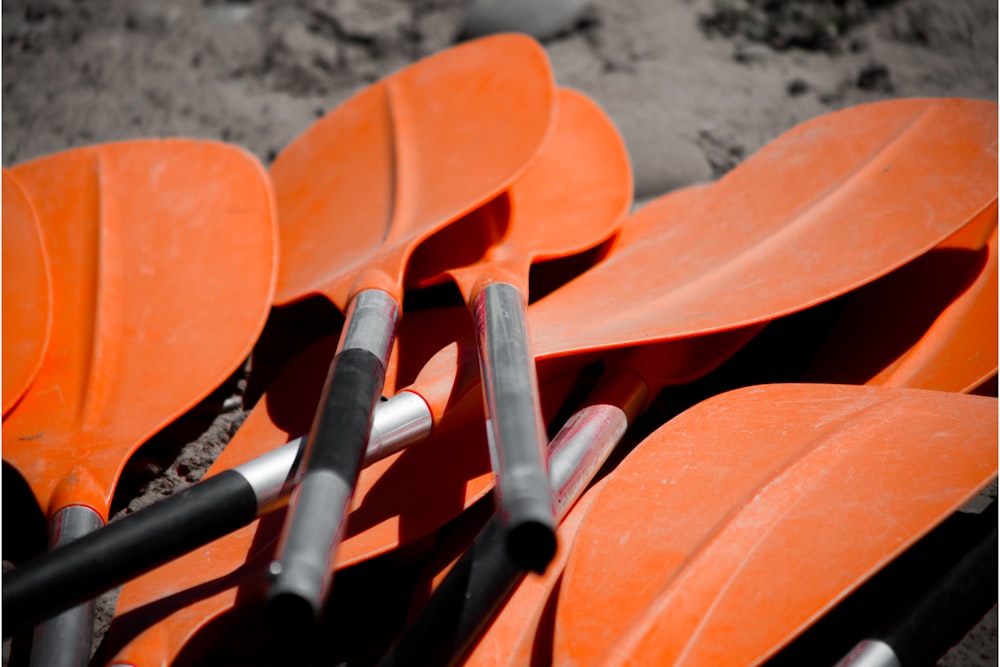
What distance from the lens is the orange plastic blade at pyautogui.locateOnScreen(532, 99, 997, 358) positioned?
122cm

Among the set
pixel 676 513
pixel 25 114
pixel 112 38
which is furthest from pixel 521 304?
pixel 112 38

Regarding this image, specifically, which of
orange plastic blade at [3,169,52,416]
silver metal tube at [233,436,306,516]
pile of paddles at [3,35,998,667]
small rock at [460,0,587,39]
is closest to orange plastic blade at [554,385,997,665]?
pile of paddles at [3,35,998,667]

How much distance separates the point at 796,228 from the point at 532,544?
0.94 meters

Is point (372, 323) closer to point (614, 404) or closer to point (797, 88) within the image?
point (614, 404)

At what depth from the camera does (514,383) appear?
88 centimetres

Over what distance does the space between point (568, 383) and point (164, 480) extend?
0.66 m

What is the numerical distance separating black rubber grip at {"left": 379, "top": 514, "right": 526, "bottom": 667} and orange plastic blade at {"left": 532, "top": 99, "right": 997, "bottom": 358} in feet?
1.12

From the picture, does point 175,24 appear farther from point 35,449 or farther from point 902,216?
point 902,216

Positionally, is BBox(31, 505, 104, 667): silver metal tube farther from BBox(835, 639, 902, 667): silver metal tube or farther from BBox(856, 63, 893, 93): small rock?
BBox(856, 63, 893, 93): small rock

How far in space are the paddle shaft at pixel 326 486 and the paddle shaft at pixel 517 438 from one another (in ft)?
0.47

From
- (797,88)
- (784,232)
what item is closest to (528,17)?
(797,88)

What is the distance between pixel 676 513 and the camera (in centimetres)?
98

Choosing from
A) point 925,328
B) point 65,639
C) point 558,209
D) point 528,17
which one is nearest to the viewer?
point 65,639

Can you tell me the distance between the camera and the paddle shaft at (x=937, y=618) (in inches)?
33.6
